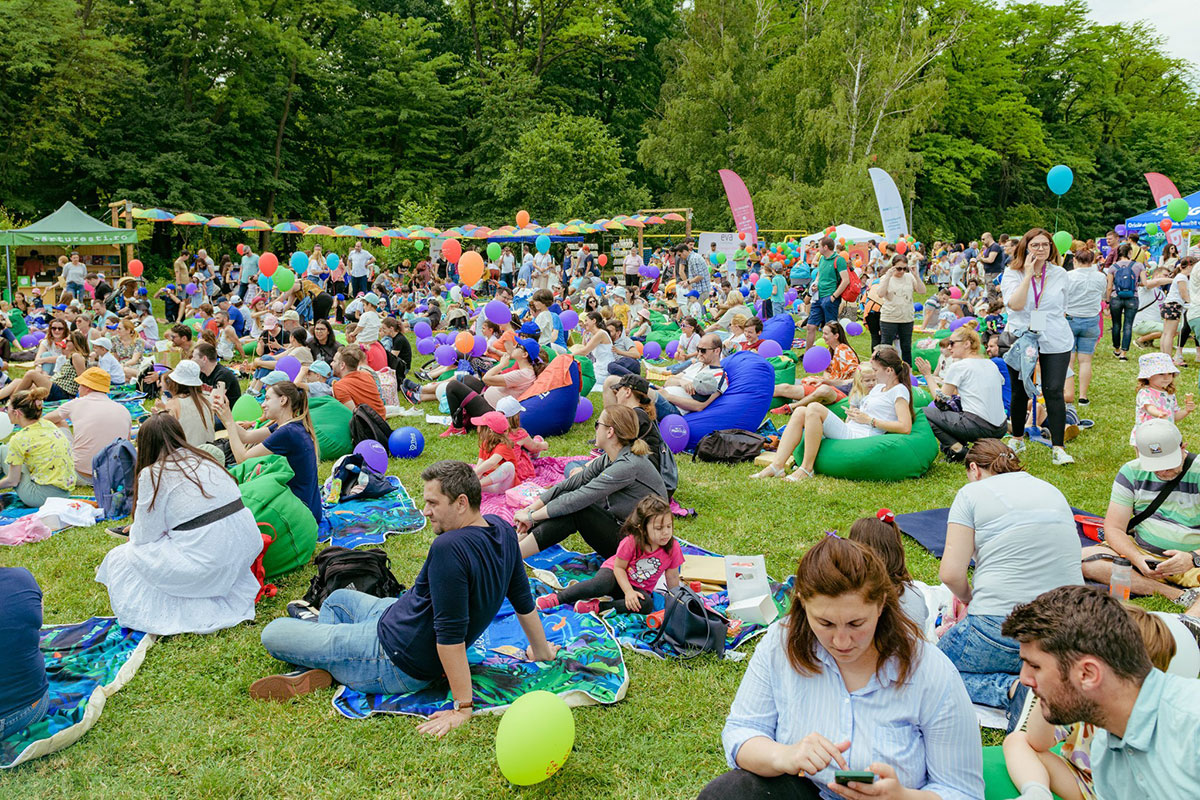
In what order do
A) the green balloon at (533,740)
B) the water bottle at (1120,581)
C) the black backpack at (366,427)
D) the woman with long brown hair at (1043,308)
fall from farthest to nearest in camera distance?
the black backpack at (366,427) < the woman with long brown hair at (1043,308) < the water bottle at (1120,581) < the green balloon at (533,740)

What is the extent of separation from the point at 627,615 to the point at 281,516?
2.24 m

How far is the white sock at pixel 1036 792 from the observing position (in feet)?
8.75

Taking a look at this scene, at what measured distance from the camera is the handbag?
4.30 metres

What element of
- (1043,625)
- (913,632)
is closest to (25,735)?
(913,632)

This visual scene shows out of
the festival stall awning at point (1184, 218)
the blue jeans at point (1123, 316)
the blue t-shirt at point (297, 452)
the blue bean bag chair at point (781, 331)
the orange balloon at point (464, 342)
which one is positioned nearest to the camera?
the blue t-shirt at point (297, 452)

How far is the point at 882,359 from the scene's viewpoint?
6.88m

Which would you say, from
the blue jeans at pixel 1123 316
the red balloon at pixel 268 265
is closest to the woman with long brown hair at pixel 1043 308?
the blue jeans at pixel 1123 316

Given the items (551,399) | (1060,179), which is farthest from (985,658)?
(1060,179)

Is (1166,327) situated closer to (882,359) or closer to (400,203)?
(882,359)

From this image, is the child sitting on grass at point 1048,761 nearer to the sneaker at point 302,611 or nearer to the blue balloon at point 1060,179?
the sneaker at point 302,611

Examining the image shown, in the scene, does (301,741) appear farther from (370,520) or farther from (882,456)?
(882,456)

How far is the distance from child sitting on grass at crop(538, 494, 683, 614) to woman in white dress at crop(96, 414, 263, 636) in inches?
70.9

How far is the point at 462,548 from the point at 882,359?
456cm

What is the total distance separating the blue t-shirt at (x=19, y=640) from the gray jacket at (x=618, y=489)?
273 cm
